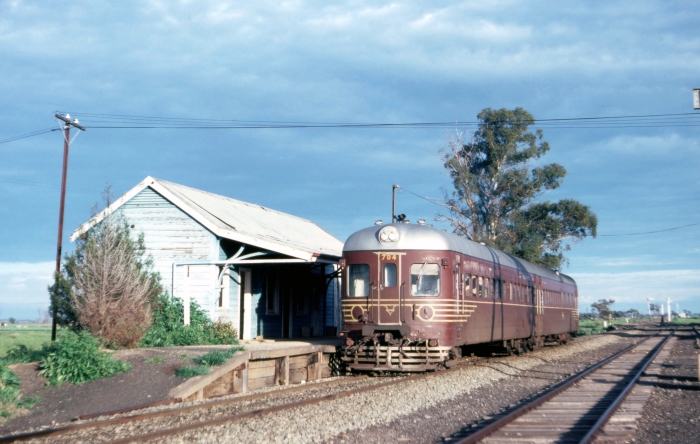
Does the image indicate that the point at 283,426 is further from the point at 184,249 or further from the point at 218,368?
the point at 184,249

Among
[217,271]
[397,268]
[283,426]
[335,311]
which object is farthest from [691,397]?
[335,311]

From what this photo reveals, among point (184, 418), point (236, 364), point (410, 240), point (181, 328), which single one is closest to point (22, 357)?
point (236, 364)

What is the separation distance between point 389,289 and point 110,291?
20.5 ft

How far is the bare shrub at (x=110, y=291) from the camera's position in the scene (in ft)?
52.7

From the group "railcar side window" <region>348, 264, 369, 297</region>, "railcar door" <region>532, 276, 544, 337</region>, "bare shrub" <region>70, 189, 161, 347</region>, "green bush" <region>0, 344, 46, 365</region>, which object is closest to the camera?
"green bush" <region>0, 344, 46, 365</region>

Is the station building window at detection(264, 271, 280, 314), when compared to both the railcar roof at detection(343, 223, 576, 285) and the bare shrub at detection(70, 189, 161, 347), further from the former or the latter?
the railcar roof at detection(343, 223, 576, 285)

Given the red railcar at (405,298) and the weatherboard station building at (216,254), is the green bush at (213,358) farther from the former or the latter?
the weatherboard station building at (216,254)

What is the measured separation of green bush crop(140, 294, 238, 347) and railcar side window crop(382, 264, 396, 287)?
5.35 meters

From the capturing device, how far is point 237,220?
22.0 metres

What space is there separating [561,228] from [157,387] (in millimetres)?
33038

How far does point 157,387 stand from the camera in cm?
1245

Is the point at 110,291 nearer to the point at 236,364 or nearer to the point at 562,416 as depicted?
the point at 236,364

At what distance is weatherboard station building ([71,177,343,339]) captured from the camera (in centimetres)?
1967

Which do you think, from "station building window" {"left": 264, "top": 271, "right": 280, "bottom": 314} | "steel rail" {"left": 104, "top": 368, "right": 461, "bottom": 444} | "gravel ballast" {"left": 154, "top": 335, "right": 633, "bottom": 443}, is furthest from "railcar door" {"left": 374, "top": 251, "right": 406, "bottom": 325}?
"station building window" {"left": 264, "top": 271, "right": 280, "bottom": 314}
